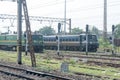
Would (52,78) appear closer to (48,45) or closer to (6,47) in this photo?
(6,47)

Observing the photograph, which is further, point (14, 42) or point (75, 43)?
point (75, 43)

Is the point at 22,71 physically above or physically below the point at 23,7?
below

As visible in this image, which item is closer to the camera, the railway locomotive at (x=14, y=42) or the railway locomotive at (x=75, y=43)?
the railway locomotive at (x=14, y=42)

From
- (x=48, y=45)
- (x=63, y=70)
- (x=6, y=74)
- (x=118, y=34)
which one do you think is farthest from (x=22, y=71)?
(x=118, y=34)

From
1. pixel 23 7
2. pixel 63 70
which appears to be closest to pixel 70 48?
pixel 23 7

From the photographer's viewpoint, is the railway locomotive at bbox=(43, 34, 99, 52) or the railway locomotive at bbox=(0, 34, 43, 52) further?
the railway locomotive at bbox=(43, 34, 99, 52)

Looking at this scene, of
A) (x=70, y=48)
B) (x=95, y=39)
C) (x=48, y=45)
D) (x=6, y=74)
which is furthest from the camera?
(x=48, y=45)

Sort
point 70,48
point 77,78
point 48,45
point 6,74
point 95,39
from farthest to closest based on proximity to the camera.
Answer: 1. point 48,45
2. point 70,48
3. point 95,39
4. point 6,74
5. point 77,78

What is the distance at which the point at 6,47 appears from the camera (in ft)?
160

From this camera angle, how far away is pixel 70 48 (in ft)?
161

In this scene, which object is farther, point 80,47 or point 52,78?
point 80,47

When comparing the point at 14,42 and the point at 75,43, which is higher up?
the point at 14,42

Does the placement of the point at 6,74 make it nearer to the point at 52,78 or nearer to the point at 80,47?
the point at 52,78

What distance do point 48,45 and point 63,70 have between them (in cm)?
3685
